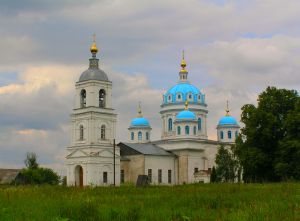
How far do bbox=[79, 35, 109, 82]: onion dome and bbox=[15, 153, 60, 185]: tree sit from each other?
11.5 metres

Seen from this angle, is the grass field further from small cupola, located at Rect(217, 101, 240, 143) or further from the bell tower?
small cupola, located at Rect(217, 101, 240, 143)

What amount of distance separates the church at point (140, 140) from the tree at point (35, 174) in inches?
141

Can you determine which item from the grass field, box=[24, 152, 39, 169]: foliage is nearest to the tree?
box=[24, 152, 39, 169]: foliage

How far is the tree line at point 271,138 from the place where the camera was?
42.2m

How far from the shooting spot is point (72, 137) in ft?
224

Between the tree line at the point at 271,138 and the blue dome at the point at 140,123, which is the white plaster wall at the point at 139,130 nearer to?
the blue dome at the point at 140,123

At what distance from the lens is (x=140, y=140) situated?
276 feet

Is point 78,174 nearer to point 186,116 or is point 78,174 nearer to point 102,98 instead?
point 102,98

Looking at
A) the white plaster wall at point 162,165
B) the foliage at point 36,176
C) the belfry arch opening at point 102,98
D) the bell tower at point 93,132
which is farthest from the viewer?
the white plaster wall at point 162,165

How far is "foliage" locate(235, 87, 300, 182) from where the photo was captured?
139 feet

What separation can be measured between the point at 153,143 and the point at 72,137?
46.2 ft

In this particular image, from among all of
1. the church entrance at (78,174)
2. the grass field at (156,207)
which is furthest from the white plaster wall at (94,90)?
the grass field at (156,207)

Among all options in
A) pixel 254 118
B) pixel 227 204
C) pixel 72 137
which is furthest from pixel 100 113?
pixel 227 204

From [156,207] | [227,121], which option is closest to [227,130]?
[227,121]
